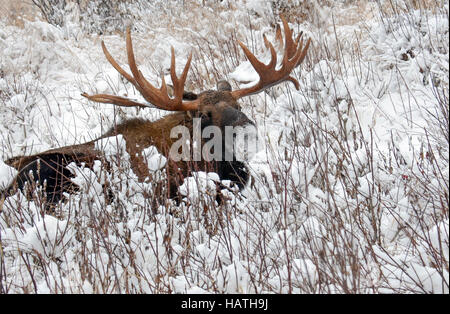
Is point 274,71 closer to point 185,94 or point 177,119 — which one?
point 185,94

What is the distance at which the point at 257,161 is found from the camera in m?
4.06

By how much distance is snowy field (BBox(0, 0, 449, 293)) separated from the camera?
2.62 m

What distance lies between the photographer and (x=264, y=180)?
3.97 metres

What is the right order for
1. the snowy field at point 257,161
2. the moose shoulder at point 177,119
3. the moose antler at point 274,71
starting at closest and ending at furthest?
the snowy field at point 257,161, the moose shoulder at point 177,119, the moose antler at point 274,71

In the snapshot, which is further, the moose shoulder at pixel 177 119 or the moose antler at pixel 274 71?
the moose antler at pixel 274 71

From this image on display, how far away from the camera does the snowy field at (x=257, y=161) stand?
2.62 metres

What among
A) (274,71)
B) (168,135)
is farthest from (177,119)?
(274,71)

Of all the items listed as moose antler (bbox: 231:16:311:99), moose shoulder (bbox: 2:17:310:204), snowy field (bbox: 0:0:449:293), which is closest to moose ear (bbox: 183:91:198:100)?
moose shoulder (bbox: 2:17:310:204)

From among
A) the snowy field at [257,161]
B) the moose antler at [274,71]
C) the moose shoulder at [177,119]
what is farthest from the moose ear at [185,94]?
the snowy field at [257,161]

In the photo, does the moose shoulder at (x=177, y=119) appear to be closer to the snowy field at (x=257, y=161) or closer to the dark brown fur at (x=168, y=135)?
the dark brown fur at (x=168, y=135)

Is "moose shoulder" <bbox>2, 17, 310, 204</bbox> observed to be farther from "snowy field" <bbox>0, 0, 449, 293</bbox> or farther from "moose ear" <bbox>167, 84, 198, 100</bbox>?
"snowy field" <bbox>0, 0, 449, 293</bbox>

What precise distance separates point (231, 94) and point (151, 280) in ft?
9.91

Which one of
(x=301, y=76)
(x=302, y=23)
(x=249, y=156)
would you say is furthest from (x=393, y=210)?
(x=302, y=23)
